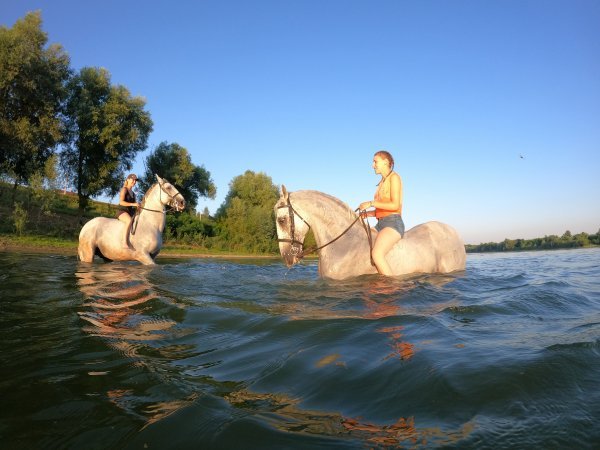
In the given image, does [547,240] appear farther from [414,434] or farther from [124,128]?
[124,128]

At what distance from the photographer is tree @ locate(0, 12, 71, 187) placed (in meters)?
24.9

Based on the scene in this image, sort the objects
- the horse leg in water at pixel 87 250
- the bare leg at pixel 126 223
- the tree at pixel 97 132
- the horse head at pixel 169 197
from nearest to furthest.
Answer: the bare leg at pixel 126 223
the horse head at pixel 169 197
the horse leg in water at pixel 87 250
the tree at pixel 97 132

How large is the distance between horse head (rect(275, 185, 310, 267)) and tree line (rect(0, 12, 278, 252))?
73.0ft

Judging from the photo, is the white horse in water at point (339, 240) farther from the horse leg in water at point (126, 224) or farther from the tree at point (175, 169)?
the tree at point (175, 169)

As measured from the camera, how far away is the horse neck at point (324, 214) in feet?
23.0

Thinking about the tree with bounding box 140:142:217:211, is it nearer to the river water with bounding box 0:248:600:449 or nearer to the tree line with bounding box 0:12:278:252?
the tree line with bounding box 0:12:278:252

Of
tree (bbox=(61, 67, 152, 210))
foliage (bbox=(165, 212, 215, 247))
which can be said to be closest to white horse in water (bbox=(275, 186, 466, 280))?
tree (bbox=(61, 67, 152, 210))

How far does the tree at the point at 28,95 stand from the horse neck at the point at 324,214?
26.1m

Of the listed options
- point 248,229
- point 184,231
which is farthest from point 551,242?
point 184,231

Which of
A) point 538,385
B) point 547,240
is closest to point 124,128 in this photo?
point 547,240

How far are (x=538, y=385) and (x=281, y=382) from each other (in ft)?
4.95

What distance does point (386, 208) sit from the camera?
6.56 meters

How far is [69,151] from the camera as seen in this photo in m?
30.5

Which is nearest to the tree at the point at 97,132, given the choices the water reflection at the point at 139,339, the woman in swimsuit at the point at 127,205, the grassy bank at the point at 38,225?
the grassy bank at the point at 38,225
